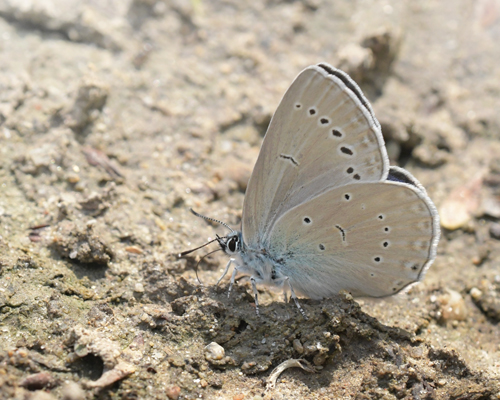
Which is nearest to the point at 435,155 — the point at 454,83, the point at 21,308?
the point at 454,83

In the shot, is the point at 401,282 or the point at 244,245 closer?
the point at 401,282

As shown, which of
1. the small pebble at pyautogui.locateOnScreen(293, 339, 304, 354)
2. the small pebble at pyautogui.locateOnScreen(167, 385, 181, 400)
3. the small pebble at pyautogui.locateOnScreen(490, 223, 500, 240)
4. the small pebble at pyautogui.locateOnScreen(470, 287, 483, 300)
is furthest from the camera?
the small pebble at pyautogui.locateOnScreen(490, 223, 500, 240)

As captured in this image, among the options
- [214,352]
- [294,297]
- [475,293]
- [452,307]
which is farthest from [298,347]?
[475,293]

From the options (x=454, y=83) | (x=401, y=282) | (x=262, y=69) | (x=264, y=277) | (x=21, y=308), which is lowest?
(x=21, y=308)

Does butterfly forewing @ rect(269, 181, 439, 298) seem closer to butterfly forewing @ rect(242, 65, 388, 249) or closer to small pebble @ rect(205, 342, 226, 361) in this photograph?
butterfly forewing @ rect(242, 65, 388, 249)

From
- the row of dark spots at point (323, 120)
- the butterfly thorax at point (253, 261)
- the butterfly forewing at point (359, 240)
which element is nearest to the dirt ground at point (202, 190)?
the butterfly thorax at point (253, 261)

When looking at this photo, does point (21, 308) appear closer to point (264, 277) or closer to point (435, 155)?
point (264, 277)

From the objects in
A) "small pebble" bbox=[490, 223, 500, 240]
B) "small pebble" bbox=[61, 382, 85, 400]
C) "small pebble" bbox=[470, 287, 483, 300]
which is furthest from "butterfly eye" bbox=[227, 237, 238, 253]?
"small pebble" bbox=[490, 223, 500, 240]

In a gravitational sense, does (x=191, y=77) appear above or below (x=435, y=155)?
below
